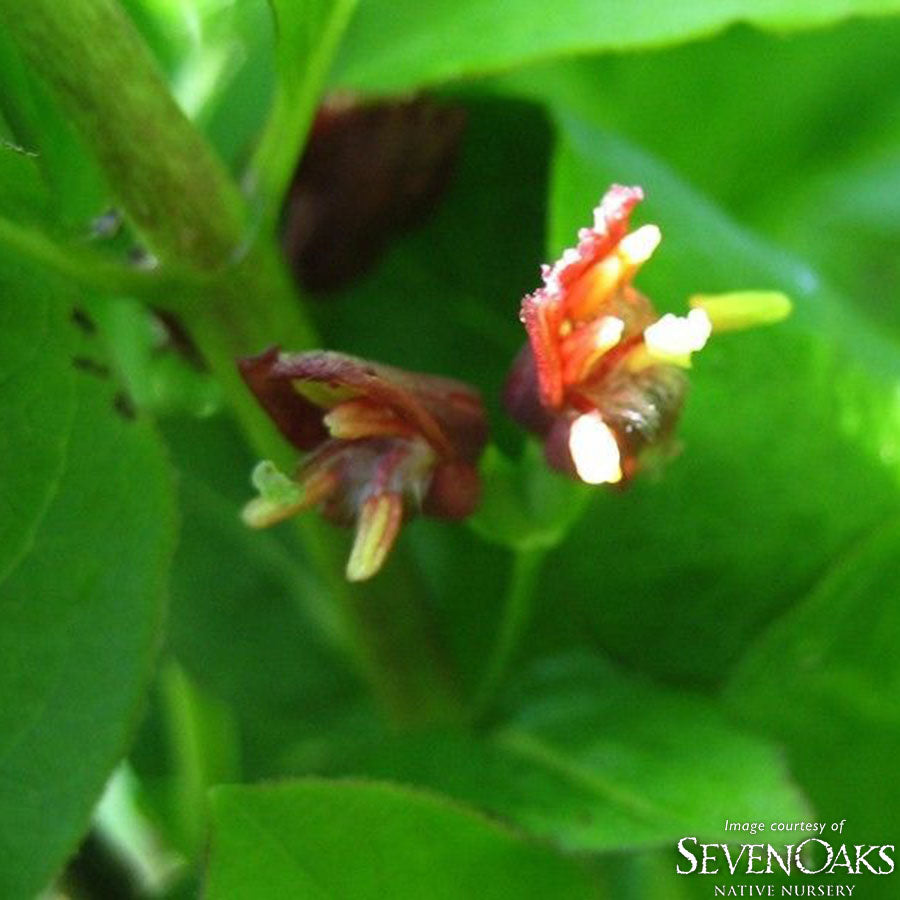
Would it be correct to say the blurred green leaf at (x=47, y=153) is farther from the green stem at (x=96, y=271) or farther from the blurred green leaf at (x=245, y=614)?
the blurred green leaf at (x=245, y=614)

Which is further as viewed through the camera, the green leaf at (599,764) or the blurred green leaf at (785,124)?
the blurred green leaf at (785,124)

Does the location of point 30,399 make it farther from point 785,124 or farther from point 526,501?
point 785,124

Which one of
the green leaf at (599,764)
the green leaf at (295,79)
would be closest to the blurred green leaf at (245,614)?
the green leaf at (599,764)

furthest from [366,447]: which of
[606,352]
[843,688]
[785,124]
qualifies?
[785,124]

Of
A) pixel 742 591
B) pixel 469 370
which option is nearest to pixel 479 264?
pixel 469 370

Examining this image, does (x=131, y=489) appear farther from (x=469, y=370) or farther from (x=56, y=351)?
(x=469, y=370)

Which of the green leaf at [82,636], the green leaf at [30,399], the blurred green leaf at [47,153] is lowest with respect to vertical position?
the green leaf at [82,636]

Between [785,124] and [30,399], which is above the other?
[785,124]
